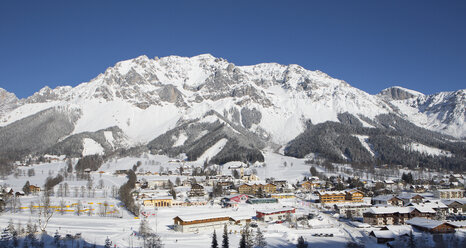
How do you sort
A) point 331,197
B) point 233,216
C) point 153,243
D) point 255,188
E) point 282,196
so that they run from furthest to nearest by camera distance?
point 255,188 < point 282,196 < point 331,197 < point 233,216 < point 153,243

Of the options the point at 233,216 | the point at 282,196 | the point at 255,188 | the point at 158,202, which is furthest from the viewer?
the point at 255,188

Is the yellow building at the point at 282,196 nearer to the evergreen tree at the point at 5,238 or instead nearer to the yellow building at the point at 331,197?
the yellow building at the point at 331,197

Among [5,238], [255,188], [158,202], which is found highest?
[255,188]

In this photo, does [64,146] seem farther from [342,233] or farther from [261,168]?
[342,233]

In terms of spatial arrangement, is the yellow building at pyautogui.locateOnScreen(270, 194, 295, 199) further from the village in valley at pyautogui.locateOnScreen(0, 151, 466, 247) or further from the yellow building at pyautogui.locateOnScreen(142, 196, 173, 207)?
the yellow building at pyautogui.locateOnScreen(142, 196, 173, 207)

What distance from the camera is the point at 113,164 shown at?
6407 inches

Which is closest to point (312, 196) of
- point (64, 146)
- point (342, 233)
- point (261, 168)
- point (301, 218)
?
point (301, 218)

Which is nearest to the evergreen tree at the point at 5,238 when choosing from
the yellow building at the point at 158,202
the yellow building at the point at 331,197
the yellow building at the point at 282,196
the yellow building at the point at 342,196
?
the yellow building at the point at 158,202

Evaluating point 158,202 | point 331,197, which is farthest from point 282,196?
point 158,202

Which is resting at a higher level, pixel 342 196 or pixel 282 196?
pixel 342 196

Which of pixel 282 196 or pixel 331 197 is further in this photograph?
pixel 282 196

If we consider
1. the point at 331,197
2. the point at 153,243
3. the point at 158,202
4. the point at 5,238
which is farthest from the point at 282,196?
the point at 5,238

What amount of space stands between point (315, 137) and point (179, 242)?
15804 cm

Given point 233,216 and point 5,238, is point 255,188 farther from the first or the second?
point 5,238
